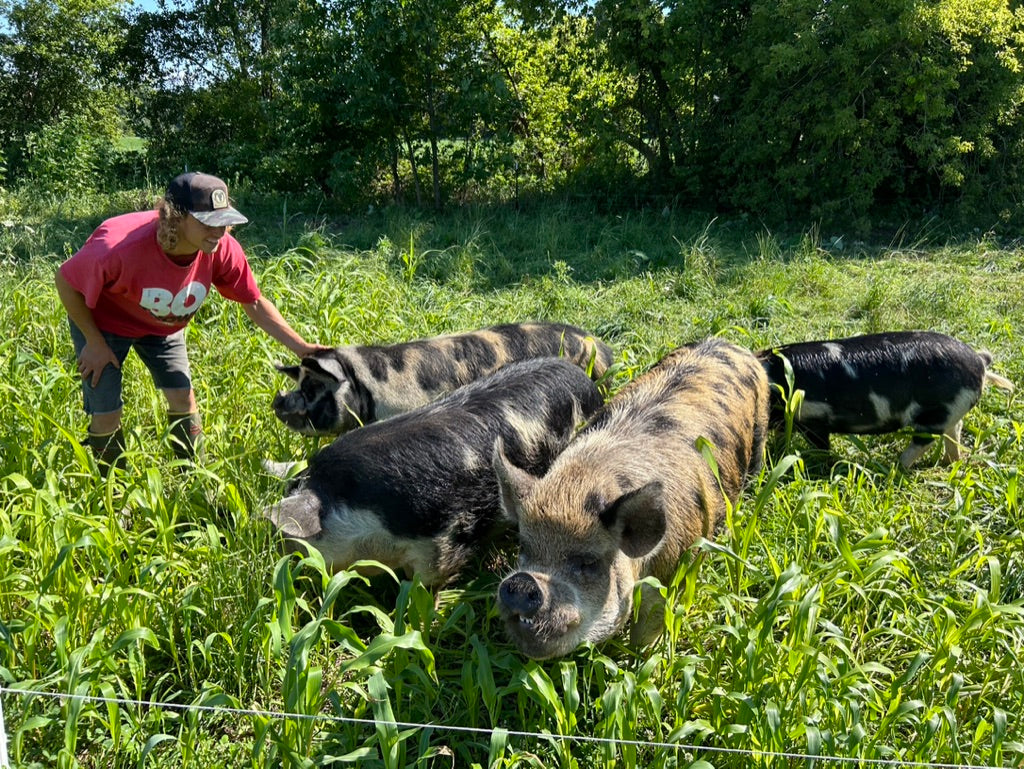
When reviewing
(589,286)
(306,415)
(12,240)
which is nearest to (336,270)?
(589,286)

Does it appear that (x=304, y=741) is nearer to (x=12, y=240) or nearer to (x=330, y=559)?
(x=330, y=559)

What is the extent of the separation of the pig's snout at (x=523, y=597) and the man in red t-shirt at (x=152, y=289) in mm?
1952

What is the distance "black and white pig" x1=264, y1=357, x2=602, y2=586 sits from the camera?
356 centimetres

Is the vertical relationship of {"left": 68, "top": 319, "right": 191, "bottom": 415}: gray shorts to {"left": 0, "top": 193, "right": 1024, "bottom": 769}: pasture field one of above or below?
above

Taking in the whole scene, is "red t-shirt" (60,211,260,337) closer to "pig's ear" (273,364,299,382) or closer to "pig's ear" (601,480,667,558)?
"pig's ear" (273,364,299,382)

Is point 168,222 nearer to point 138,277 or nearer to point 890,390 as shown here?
point 138,277

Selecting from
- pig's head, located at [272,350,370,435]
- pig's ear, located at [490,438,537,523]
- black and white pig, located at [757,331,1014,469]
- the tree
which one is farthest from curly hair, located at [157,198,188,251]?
the tree

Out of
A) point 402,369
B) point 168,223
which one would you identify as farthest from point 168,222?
point 402,369

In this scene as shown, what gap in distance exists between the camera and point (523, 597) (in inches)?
112

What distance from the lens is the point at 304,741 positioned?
274 cm

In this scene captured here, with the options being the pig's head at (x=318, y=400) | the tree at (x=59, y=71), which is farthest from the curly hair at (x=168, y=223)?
the tree at (x=59, y=71)

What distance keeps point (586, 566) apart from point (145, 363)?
274 cm

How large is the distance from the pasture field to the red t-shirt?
0.50 metres

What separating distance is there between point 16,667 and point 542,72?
1037cm
